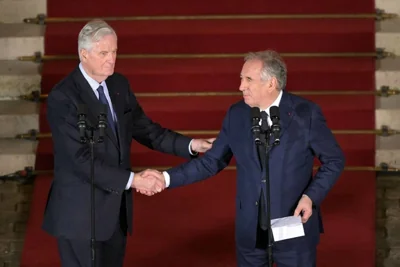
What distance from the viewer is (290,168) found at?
4.41 metres

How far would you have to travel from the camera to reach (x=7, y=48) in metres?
7.21

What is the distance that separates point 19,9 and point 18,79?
0.64 meters

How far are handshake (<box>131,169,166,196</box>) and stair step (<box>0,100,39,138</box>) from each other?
2.34m

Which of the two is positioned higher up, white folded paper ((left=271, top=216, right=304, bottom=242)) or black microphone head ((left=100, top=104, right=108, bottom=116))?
black microphone head ((left=100, top=104, right=108, bottom=116))

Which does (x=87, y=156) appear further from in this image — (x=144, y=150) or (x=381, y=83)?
(x=381, y=83)

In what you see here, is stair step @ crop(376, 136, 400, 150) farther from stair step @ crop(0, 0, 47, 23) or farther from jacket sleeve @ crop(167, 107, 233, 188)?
stair step @ crop(0, 0, 47, 23)

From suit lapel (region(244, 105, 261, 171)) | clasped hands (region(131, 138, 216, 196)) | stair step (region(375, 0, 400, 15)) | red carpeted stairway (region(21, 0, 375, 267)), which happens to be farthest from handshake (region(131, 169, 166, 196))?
stair step (region(375, 0, 400, 15))

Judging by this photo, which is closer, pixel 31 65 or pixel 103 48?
pixel 103 48

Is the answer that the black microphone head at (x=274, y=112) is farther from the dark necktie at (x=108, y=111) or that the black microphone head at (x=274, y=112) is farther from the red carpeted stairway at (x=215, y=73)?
the red carpeted stairway at (x=215, y=73)

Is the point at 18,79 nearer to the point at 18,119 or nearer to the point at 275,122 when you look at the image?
the point at 18,119

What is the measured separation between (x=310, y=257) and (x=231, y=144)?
0.66m

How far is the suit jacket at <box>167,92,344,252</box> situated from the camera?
4406mm

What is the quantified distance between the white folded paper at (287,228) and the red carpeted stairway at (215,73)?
1.75 m

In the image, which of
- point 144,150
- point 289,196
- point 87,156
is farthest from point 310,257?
point 144,150
